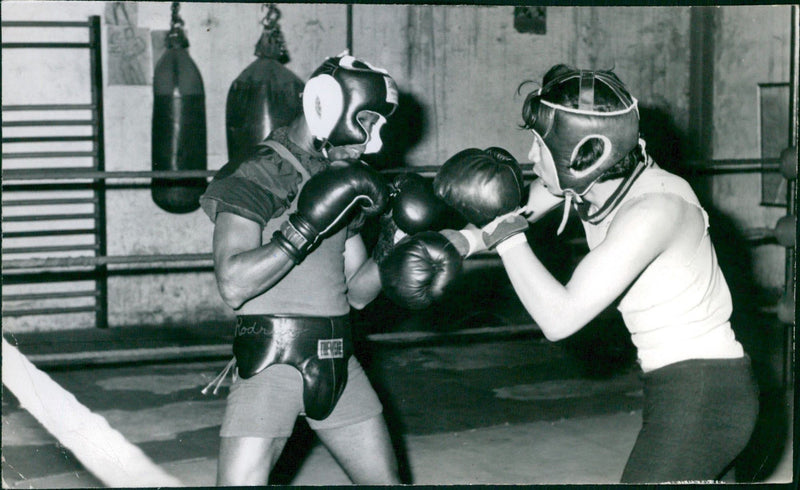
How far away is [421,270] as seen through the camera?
2.05 meters

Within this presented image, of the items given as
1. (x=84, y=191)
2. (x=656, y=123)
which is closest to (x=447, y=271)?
(x=84, y=191)

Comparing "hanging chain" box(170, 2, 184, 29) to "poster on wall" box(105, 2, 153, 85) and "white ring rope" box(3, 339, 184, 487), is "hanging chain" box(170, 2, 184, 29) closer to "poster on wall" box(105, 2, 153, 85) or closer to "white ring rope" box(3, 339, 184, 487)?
"poster on wall" box(105, 2, 153, 85)

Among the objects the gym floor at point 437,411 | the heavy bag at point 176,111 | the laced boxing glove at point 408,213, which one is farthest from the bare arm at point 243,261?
the heavy bag at point 176,111

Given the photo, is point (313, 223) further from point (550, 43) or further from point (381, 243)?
point (550, 43)

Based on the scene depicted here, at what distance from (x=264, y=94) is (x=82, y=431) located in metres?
2.63

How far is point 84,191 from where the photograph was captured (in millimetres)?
6023

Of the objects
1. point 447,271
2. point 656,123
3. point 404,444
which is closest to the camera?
point 447,271

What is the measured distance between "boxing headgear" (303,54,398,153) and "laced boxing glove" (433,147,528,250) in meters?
0.24

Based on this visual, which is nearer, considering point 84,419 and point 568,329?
point 568,329

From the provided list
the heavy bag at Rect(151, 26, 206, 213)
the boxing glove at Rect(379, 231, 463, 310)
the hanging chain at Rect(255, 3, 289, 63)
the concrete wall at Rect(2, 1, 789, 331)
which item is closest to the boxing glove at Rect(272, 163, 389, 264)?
the boxing glove at Rect(379, 231, 463, 310)

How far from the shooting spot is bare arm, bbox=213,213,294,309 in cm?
192

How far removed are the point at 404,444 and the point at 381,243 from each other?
1.45m

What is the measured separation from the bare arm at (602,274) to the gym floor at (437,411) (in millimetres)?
866

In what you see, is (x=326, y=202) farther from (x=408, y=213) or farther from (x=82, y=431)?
(x=82, y=431)
